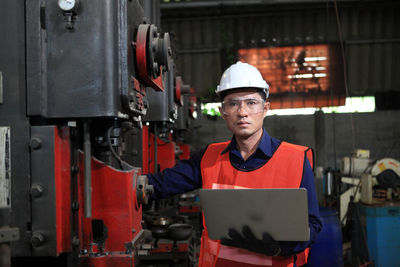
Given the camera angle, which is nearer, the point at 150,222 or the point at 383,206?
the point at 150,222

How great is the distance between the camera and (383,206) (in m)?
3.86

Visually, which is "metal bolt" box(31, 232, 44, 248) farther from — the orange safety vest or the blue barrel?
the blue barrel

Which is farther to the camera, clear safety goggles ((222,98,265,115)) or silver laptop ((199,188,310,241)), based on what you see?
clear safety goggles ((222,98,265,115))

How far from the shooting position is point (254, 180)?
1616 mm

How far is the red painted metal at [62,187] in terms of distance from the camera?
3.32 feet

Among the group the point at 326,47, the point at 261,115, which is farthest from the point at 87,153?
the point at 326,47

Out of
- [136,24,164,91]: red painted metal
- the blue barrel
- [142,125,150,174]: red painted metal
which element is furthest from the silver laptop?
the blue barrel

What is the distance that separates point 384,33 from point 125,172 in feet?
21.9

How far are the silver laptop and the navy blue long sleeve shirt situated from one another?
145 millimetres

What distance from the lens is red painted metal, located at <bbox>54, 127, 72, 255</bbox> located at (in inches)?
39.8

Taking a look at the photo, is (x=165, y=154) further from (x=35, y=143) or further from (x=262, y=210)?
(x=35, y=143)

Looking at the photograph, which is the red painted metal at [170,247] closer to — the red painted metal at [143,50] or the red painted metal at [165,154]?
the red painted metal at [165,154]

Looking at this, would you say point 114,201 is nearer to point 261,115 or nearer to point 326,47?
point 261,115

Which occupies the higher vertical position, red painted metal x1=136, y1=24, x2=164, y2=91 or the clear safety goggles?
red painted metal x1=136, y1=24, x2=164, y2=91
